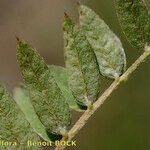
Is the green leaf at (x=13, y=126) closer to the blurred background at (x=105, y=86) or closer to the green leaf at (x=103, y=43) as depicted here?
the green leaf at (x=103, y=43)

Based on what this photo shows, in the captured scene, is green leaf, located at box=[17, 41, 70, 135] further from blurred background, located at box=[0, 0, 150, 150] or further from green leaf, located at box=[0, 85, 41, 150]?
blurred background, located at box=[0, 0, 150, 150]

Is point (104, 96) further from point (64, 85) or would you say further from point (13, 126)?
point (13, 126)

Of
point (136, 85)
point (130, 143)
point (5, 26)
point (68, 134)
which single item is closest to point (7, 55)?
point (5, 26)

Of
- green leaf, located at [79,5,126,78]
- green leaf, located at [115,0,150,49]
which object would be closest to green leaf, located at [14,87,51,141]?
green leaf, located at [79,5,126,78]

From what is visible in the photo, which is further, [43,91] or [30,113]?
[30,113]

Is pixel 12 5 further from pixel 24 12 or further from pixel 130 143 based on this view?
pixel 130 143

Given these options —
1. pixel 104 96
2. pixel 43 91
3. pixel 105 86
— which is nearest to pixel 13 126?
pixel 43 91
